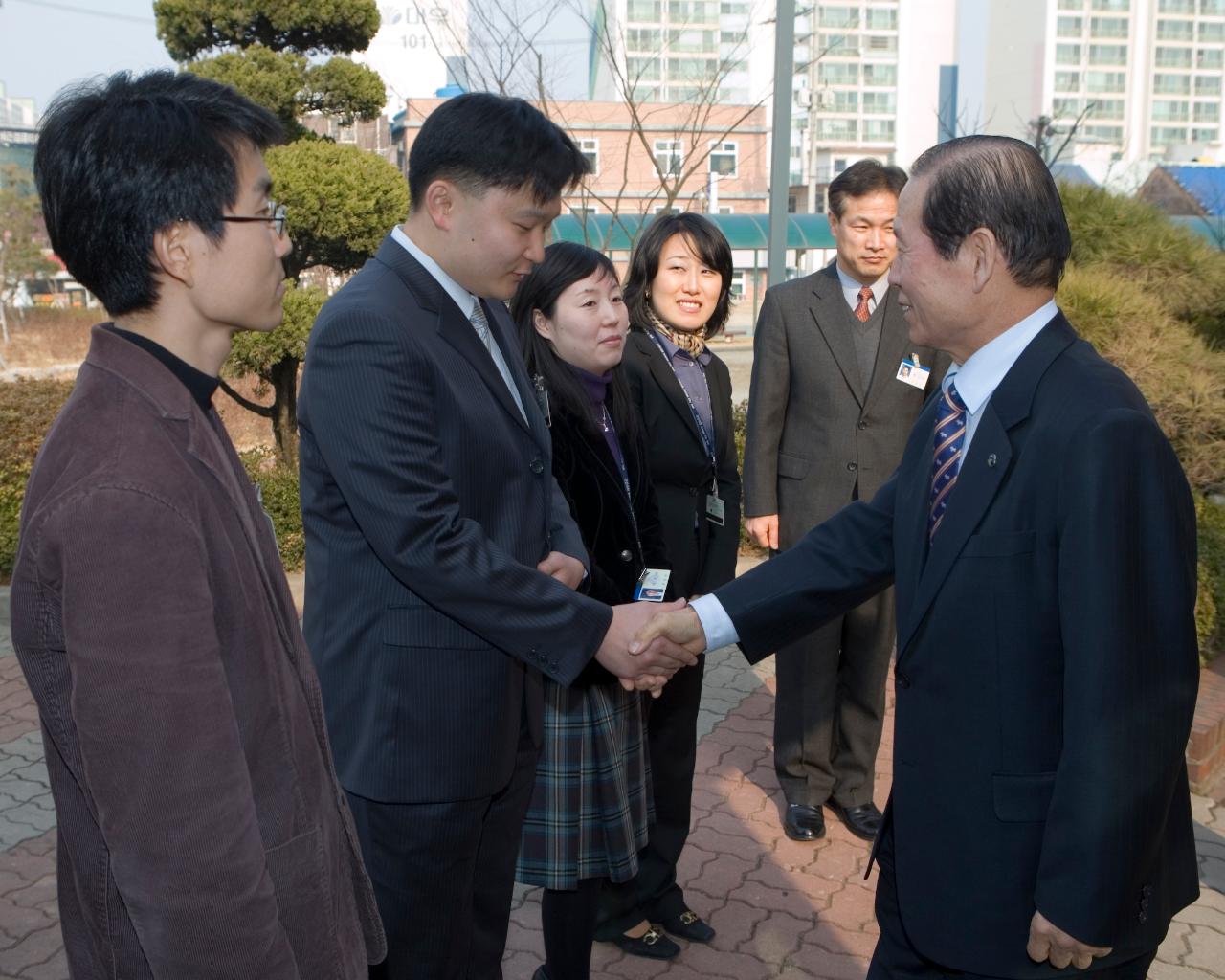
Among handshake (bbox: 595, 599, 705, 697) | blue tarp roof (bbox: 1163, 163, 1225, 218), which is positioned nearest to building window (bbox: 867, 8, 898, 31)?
blue tarp roof (bbox: 1163, 163, 1225, 218)

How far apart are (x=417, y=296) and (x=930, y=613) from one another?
1.12m

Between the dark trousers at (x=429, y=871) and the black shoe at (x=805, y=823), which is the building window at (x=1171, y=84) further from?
the dark trousers at (x=429, y=871)

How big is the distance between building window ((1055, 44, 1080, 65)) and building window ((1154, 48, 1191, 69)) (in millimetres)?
6536

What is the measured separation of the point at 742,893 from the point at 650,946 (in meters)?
0.50

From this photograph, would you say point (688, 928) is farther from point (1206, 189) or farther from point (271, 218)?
point (1206, 189)

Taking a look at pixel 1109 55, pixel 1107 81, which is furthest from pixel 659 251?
pixel 1107 81

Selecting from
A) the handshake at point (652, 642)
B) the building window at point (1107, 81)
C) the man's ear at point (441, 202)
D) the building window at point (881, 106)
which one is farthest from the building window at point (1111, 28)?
the man's ear at point (441, 202)

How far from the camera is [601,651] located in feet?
8.57

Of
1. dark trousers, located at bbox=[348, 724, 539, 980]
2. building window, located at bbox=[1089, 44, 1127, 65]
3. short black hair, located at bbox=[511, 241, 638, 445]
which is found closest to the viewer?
dark trousers, located at bbox=[348, 724, 539, 980]

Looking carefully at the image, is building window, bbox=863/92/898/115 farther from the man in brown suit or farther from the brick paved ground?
the man in brown suit

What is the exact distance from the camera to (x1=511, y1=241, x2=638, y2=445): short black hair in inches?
120

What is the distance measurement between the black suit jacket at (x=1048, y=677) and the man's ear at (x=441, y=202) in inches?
40.4

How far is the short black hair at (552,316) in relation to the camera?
3.04m

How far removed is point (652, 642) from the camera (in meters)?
2.76
